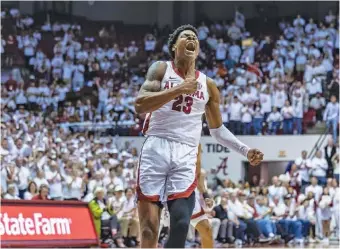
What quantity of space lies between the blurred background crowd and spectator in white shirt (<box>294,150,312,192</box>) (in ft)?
0.13

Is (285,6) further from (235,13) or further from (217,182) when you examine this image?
(217,182)

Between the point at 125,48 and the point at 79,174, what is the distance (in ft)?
44.5

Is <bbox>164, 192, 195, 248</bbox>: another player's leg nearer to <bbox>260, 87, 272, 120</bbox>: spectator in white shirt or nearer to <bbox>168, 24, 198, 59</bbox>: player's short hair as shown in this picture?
<bbox>168, 24, 198, 59</bbox>: player's short hair

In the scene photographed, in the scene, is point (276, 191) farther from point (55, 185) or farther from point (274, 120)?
point (55, 185)

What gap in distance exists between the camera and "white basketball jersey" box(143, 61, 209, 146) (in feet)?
21.8

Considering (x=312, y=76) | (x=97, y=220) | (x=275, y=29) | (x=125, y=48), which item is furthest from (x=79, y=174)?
(x=275, y=29)

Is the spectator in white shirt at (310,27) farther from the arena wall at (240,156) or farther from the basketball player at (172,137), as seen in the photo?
the basketball player at (172,137)

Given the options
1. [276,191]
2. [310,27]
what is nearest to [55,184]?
[276,191]

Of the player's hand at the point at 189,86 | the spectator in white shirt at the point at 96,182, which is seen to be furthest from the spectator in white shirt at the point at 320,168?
the player's hand at the point at 189,86

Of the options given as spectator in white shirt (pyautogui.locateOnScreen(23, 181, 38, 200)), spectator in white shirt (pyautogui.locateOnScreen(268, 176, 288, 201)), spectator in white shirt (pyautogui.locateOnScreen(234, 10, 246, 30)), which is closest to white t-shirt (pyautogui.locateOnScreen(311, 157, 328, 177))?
spectator in white shirt (pyautogui.locateOnScreen(268, 176, 288, 201))

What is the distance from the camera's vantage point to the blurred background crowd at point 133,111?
66.8 feet

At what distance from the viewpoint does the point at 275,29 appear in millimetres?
34781

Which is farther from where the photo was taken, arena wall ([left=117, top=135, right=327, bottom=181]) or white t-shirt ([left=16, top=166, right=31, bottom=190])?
arena wall ([left=117, top=135, right=327, bottom=181])

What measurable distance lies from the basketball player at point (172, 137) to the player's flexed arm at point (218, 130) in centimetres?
5
